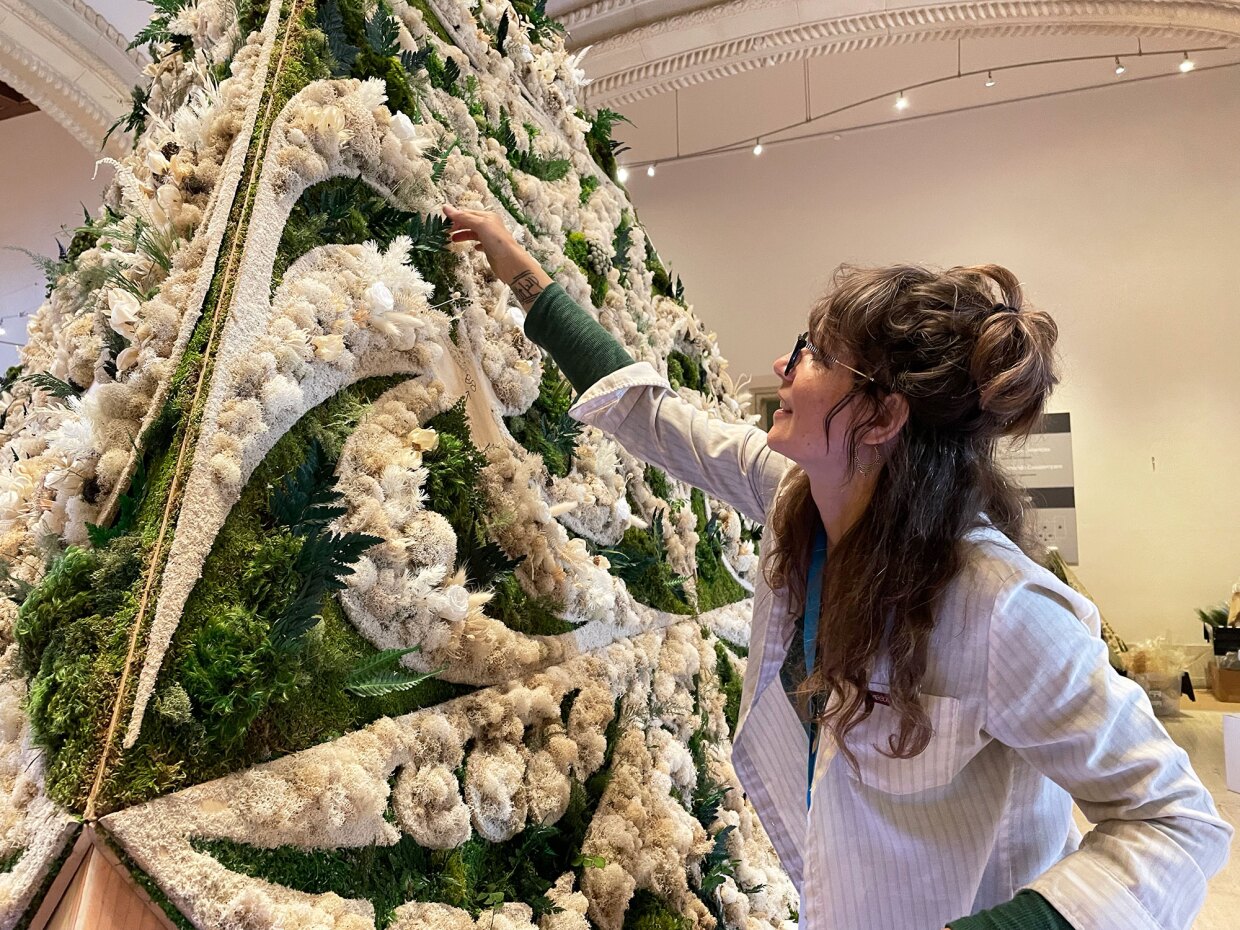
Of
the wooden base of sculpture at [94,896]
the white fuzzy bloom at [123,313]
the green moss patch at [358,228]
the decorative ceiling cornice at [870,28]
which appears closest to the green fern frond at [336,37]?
the green moss patch at [358,228]

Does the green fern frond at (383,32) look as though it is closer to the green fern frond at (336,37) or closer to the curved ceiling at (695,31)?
the green fern frond at (336,37)

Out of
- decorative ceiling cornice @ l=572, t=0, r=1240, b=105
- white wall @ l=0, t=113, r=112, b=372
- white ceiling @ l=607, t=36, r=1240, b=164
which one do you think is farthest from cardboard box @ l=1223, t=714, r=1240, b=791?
white wall @ l=0, t=113, r=112, b=372

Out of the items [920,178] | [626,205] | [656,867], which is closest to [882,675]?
[656,867]

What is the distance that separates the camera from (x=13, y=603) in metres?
0.87

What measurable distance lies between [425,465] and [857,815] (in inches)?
27.0

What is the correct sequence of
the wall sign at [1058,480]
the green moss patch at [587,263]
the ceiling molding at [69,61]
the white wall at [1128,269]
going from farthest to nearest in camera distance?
1. the wall sign at [1058,480]
2. the white wall at [1128,269]
3. the ceiling molding at [69,61]
4. the green moss patch at [587,263]

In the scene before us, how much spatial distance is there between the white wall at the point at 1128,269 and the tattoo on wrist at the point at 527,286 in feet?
18.2

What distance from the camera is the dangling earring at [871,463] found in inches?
38.5

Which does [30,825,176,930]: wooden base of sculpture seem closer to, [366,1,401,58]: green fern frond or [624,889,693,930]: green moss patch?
[624,889,693,930]: green moss patch

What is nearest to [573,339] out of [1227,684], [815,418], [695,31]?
[815,418]

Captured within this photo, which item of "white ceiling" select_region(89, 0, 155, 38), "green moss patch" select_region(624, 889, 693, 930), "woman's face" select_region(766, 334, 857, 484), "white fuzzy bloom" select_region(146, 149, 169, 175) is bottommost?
"green moss patch" select_region(624, 889, 693, 930)

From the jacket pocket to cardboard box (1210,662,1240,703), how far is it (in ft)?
18.9

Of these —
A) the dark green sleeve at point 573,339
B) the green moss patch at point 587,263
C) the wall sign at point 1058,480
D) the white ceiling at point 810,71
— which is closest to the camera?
the dark green sleeve at point 573,339

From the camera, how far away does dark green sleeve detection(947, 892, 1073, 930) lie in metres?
0.78
